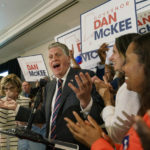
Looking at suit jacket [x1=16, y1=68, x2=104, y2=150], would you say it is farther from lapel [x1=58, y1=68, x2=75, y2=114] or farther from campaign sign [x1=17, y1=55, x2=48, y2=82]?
campaign sign [x1=17, y1=55, x2=48, y2=82]

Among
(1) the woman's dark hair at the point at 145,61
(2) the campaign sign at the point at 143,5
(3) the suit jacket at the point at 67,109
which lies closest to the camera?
(1) the woman's dark hair at the point at 145,61

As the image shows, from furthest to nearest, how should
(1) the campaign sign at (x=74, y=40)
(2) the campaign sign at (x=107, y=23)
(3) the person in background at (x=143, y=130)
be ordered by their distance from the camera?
1. (1) the campaign sign at (x=74, y=40)
2. (2) the campaign sign at (x=107, y=23)
3. (3) the person in background at (x=143, y=130)

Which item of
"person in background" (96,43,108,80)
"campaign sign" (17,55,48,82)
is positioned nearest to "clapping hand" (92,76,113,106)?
"person in background" (96,43,108,80)

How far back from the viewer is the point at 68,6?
3.94 meters

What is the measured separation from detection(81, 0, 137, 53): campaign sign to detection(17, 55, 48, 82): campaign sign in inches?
44.3

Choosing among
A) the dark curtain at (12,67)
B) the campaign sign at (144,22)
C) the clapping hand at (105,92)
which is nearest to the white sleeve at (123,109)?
the clapping hand at (105,92)

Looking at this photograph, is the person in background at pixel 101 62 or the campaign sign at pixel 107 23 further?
the person in background at pixel 101 62

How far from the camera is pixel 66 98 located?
144 centimetres

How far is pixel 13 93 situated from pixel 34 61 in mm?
959

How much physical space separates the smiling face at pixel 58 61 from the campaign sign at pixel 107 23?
38 cm

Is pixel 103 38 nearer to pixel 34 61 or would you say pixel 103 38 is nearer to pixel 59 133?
pixel 59 133

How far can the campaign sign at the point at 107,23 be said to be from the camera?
1.68 meters

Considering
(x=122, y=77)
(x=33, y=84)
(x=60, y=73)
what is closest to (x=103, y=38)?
(x=60, y=73)

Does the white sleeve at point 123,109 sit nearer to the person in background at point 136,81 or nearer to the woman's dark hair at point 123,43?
the person in background at point 136,81
